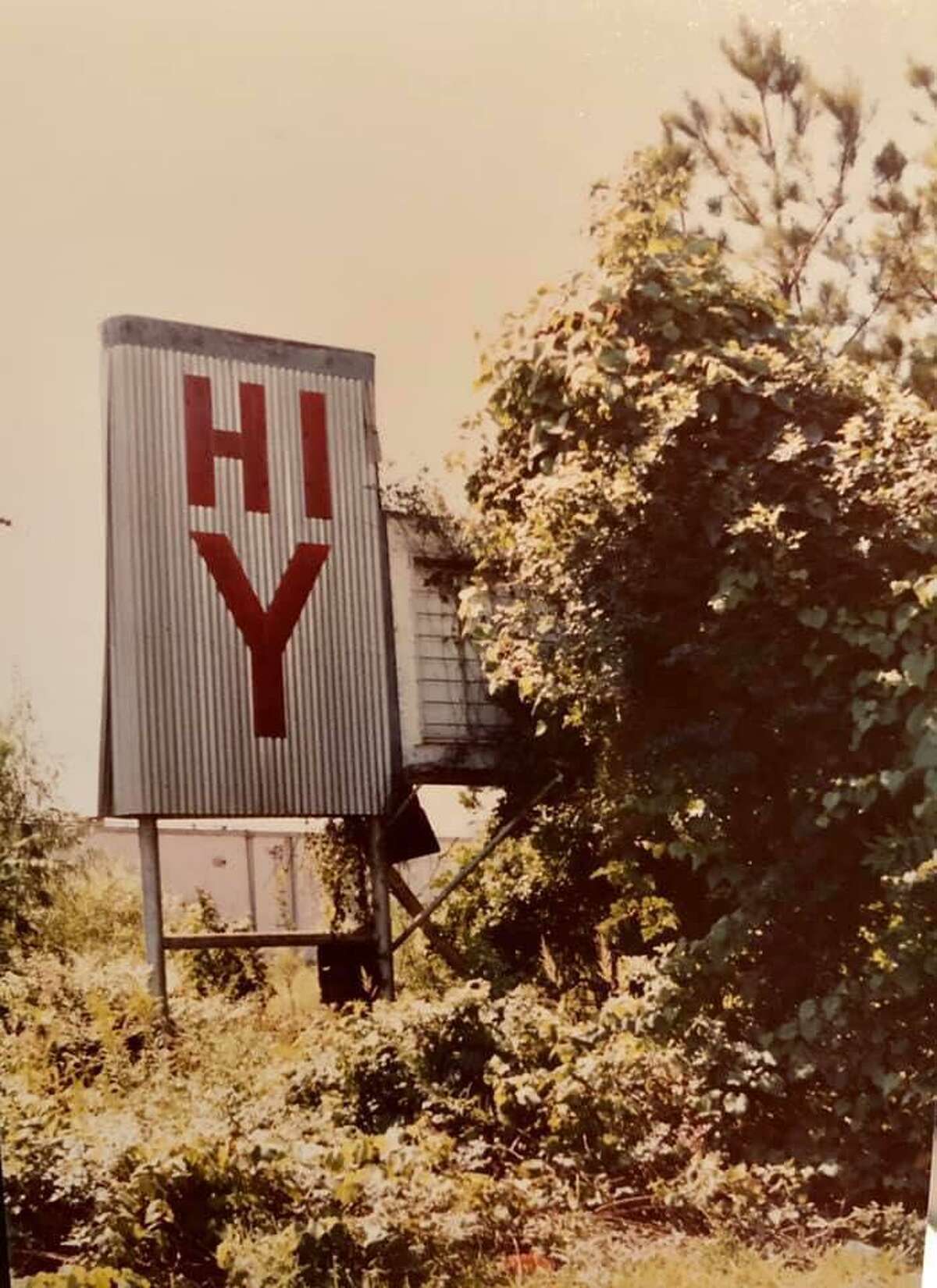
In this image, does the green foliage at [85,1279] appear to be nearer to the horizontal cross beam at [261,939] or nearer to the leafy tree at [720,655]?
the horizontal cross beam at [261,939]

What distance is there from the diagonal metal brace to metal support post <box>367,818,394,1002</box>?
19 millimetres

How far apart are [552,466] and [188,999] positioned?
106 centimetres

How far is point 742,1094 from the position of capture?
7.27ft

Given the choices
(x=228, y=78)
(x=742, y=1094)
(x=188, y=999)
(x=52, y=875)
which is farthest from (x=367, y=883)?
(x=228, y=78)

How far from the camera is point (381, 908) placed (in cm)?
216

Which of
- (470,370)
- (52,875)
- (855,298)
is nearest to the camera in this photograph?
(52,875)

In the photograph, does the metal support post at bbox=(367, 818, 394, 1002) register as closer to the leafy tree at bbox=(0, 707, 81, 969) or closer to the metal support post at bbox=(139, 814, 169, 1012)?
the metal support post at bbox=(139, 814, 169, 1012)

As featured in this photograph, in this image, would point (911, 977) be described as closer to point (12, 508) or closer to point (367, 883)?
point (367, 883)

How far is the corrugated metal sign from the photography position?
206 cm

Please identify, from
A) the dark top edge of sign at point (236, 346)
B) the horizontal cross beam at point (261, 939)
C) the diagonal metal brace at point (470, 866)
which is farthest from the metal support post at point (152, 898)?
the dark top edge of sign at point (236, 346)

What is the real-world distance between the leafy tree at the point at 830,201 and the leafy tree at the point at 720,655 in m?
0.11

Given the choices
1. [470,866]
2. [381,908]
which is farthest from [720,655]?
[381,908]

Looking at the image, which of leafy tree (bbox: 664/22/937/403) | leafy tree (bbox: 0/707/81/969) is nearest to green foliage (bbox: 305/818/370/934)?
leafy tree (bbox: 0/707/81/969)

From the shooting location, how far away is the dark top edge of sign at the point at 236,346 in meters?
2.08
